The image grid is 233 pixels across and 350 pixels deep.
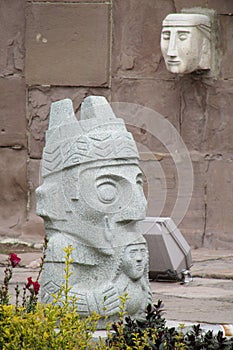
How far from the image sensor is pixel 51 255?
22.5 feet

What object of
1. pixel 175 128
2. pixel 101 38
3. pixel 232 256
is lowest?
pixel 232 256

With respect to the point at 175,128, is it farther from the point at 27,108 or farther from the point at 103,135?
the point at 103,135

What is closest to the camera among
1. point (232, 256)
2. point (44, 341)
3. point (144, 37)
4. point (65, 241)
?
point (44, 341)

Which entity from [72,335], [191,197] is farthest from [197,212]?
[72,335]

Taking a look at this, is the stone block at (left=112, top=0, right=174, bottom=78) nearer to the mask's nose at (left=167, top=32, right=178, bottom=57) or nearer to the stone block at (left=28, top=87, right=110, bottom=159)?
the stone block at (left=28, top=87, right=110, bottom=159)

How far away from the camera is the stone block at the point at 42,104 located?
1104 centimetres

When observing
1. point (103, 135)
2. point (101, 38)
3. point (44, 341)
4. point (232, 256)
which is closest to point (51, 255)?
point (103, 135)

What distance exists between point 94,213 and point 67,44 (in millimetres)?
4411

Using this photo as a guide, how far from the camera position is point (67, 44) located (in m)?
11.0

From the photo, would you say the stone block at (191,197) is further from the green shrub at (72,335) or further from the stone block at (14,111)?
the green shrub at (72,335)

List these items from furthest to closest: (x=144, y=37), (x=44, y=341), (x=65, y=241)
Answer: (x=144, y=37) < (x=65, y=241) < (x=44, y=341)

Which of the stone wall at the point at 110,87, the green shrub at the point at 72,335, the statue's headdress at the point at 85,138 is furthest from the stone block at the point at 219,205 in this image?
the green shrub at the point at 72,335

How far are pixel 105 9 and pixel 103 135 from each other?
4.23 meters

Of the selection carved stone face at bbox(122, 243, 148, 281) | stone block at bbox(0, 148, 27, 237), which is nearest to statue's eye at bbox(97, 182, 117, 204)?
carved stone face at bbox(122, 243, 148, 281)
